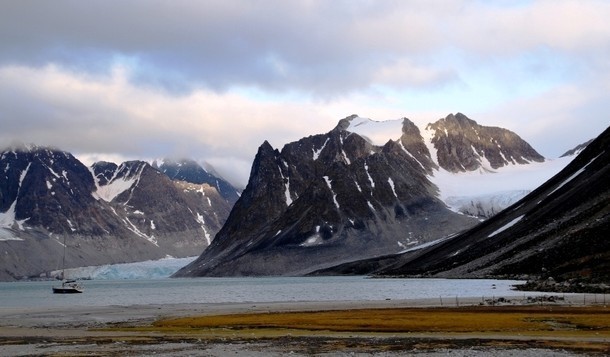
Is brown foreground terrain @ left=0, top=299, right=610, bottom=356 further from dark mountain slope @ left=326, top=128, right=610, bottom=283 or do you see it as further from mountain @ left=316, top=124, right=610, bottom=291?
dark mountain slope @ left=326, top=128, right=610, bottom=283

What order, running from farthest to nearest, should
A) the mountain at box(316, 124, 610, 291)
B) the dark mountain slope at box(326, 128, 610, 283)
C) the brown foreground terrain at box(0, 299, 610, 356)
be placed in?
the dark mountain slope at box(326, 128, 610, 283)
the mountain at box(316, 124, 610, 291)
the brown foreground terrain at box(0, 299, 610, 356)

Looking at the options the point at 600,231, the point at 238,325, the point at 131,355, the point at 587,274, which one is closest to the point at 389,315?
the point at 238,325

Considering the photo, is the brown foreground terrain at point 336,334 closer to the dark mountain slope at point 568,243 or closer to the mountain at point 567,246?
the mountain at point 567,246

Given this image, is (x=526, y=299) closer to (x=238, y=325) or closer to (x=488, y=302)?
(x=488, y=302)

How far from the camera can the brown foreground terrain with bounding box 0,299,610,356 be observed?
44.0 metres

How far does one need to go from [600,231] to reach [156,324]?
369 ft

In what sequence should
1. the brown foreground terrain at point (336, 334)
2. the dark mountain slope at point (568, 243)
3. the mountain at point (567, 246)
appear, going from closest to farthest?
1. the brown foreground terrain at point (336, 334)
2. the mountain at point (567, 246)
3. the dark mountain slope at point (568, 243)

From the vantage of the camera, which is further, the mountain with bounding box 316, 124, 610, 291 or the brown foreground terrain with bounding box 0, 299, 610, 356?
the mountain with bounding box 316, 124, 610, 291

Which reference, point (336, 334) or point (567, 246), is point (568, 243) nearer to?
point (567, 246)

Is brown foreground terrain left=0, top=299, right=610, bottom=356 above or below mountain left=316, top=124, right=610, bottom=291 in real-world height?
below

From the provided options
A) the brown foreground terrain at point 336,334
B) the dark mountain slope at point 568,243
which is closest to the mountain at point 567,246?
the dark mountain slope at point 568,243

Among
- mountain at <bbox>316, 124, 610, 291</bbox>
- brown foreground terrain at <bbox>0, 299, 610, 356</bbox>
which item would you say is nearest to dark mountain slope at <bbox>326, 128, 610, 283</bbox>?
mountain at <bbox>316, 124, 610, 291</bbox>

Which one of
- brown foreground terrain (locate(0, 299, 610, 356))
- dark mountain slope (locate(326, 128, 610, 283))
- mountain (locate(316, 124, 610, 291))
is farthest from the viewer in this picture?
dark mountain slope (locate(326, 128, 610, 283))

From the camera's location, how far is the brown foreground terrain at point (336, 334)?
144 feet
